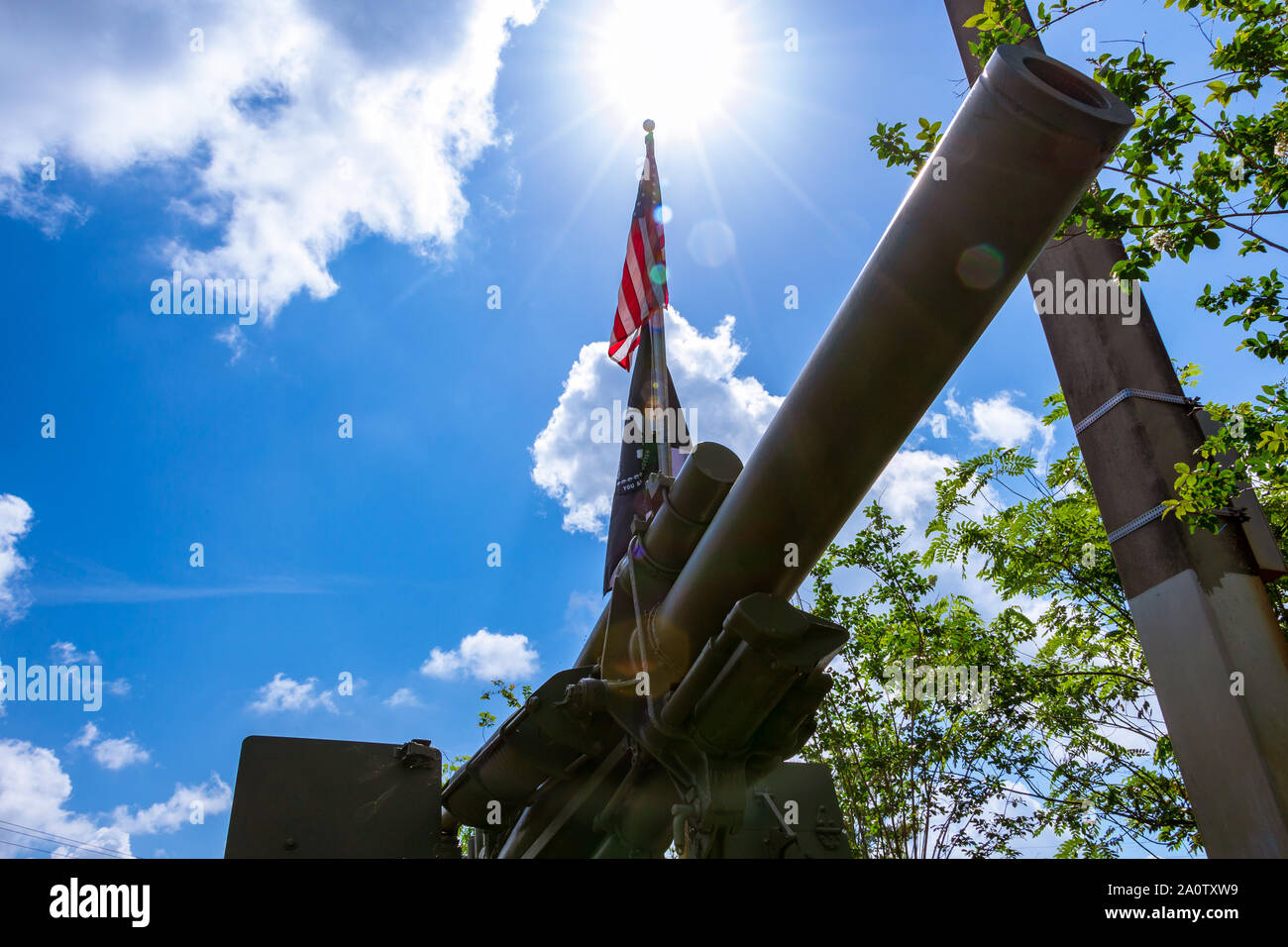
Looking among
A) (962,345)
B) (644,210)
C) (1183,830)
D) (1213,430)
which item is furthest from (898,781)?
(962,345)

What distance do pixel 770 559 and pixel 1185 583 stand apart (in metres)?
2.82

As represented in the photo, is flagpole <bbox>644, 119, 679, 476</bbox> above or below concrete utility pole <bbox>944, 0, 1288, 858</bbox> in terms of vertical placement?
above

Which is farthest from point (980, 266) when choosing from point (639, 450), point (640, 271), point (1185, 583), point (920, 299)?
point (640, 271)

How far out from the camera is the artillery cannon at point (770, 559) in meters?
2.21

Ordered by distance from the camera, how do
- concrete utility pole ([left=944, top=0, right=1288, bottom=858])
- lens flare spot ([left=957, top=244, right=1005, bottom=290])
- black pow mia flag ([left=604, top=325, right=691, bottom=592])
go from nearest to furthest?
lens flare spot ([left=957, top=244, right=1005, bottom=290]), concrete utility pole ([left=944, top=0, right=1288, bottom=858]), black pow mia flag ([left=604, top=325, right=691, bottom=592])

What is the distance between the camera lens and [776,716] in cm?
325

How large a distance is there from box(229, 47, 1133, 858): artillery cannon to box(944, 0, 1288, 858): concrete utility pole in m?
2.08

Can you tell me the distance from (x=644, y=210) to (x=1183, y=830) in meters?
7.78

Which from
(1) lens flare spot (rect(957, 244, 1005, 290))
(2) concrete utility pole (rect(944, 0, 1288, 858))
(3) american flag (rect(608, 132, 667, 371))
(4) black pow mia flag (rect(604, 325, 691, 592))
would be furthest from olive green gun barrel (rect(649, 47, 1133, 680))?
(3) american flag (rect(608, 132, 667, 371))

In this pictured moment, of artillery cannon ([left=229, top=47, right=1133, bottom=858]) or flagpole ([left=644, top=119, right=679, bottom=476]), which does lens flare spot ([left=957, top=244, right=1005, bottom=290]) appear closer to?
artillery cannon ([left=229, top=47, right=1133, bottom=858])

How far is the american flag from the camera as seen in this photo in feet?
27.4
